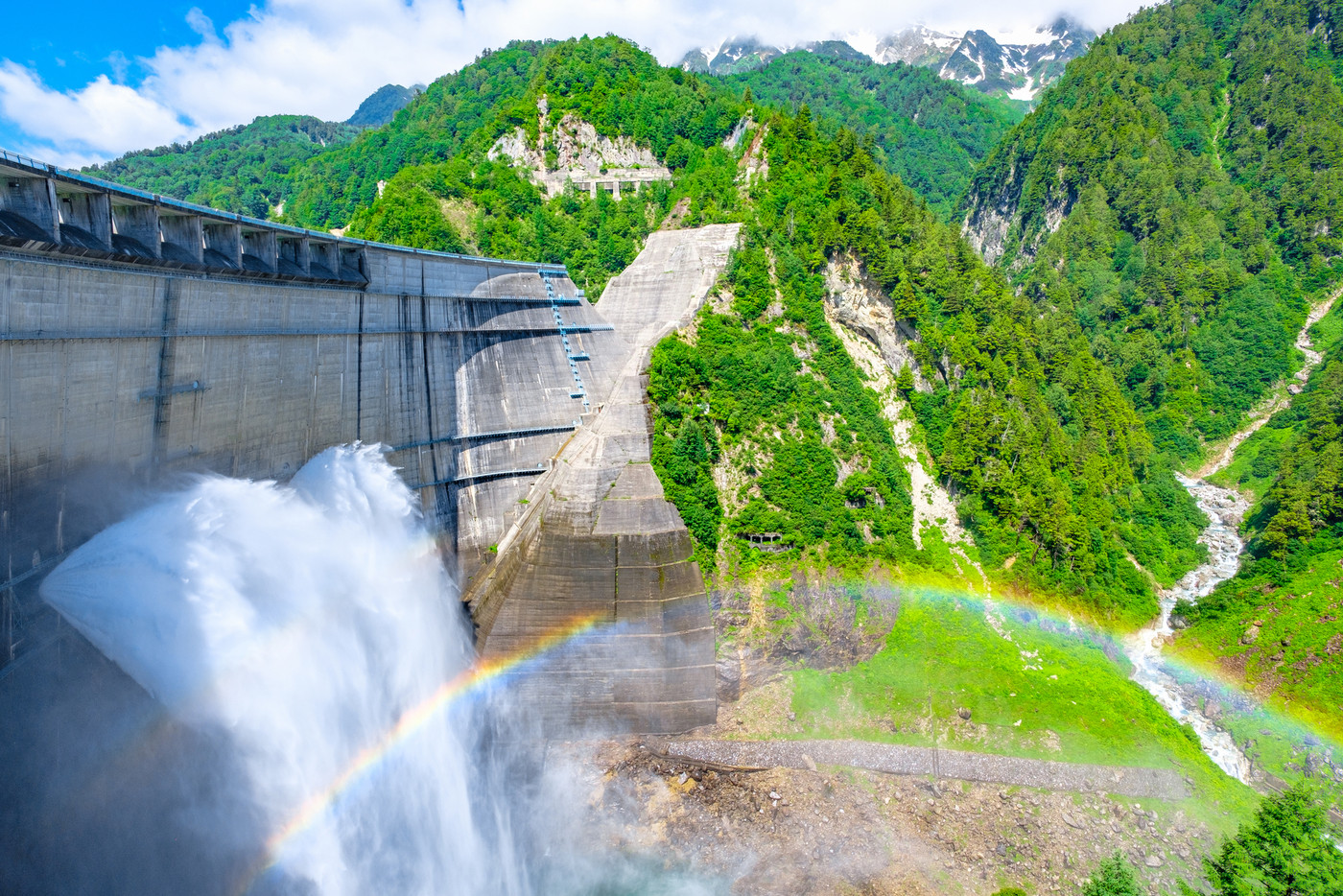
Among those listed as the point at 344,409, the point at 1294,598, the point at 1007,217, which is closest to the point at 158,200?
the point at 344,409

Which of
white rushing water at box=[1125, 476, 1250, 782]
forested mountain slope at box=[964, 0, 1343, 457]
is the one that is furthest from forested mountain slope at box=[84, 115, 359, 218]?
white rushing water at box=[1125, 476, 1250, 782]

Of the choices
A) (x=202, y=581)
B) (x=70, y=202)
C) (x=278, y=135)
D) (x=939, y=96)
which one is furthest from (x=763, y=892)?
(x=278, y=135)

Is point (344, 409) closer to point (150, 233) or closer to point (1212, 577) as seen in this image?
point (150, 233)

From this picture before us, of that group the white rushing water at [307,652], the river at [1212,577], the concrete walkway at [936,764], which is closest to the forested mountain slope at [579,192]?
the white rushing water at [307,652]

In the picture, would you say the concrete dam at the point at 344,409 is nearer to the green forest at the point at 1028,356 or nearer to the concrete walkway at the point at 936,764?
the concrete walkway at the point at 936,764

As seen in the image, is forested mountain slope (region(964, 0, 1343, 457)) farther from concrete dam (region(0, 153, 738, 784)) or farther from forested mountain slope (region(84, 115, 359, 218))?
forested mountain slope (region(84, 115, 359, 218))
